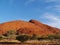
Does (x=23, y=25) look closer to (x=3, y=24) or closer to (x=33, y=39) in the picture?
(x=3, y=24)

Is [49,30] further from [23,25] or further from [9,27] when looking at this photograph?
[9,27]

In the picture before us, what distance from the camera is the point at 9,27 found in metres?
101

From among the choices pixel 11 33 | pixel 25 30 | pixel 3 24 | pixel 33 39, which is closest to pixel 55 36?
pixel 33 39

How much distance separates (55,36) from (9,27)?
51985 mm

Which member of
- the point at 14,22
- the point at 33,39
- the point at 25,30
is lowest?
the point at 33,39

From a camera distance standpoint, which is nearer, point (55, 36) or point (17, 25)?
point (55, 36)

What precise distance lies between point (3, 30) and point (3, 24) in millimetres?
7131

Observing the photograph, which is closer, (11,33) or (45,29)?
(11,33)

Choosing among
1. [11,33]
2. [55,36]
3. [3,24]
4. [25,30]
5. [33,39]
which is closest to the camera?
[55,36]

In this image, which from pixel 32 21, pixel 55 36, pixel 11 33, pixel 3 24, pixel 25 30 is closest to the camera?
pixel 55 36

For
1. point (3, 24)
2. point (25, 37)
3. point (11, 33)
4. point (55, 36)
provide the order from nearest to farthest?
point (25, 37), point (55, 36), point (11, 33), point (3, 24)

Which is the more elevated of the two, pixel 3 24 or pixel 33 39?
pixel 3 24

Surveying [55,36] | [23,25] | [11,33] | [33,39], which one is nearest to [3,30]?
[23,25]

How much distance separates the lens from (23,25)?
10244cm
